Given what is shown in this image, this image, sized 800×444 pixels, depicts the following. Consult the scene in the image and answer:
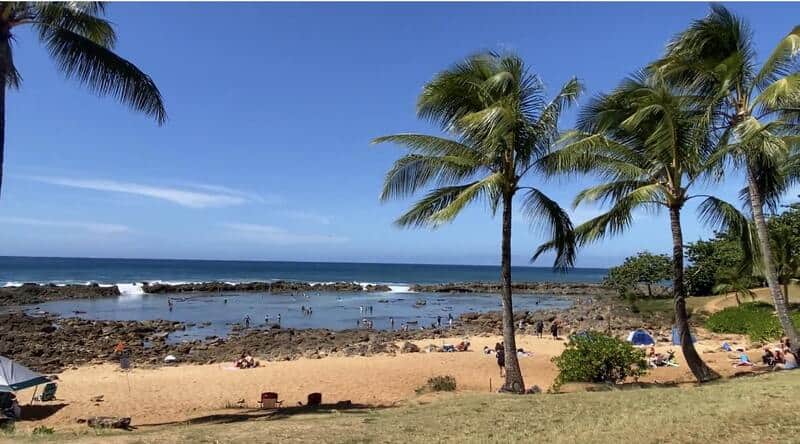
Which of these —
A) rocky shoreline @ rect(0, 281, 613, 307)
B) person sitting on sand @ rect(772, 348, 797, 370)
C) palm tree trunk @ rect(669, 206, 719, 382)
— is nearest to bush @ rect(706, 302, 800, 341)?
person sitting on sand @ rect(772, 348, 797, 370)

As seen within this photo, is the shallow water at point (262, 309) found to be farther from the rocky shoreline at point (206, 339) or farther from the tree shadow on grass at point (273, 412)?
the tree shadow on grass at point (273, 412)

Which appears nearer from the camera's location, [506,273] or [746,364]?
[506,273]

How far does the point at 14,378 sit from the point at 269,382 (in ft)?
21.1

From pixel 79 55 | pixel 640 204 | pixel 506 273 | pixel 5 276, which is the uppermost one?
pixel 79 55

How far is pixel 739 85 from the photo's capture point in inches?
446

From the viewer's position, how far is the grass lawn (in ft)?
17.2

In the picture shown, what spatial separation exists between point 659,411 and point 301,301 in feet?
155

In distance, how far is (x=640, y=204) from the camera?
35.2ft

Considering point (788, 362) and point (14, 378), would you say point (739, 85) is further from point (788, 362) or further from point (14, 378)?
point (14, 378)

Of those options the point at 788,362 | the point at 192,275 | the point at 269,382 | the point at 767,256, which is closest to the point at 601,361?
the point at 767,256

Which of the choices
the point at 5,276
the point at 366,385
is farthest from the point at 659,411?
the point at 5,276

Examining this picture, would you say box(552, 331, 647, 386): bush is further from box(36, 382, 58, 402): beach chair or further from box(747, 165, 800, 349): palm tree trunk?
box(36, 382, 58, 402): beach chair

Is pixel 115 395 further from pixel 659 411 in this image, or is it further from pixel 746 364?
pixel 746 364

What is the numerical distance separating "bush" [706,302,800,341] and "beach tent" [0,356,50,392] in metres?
23.6
